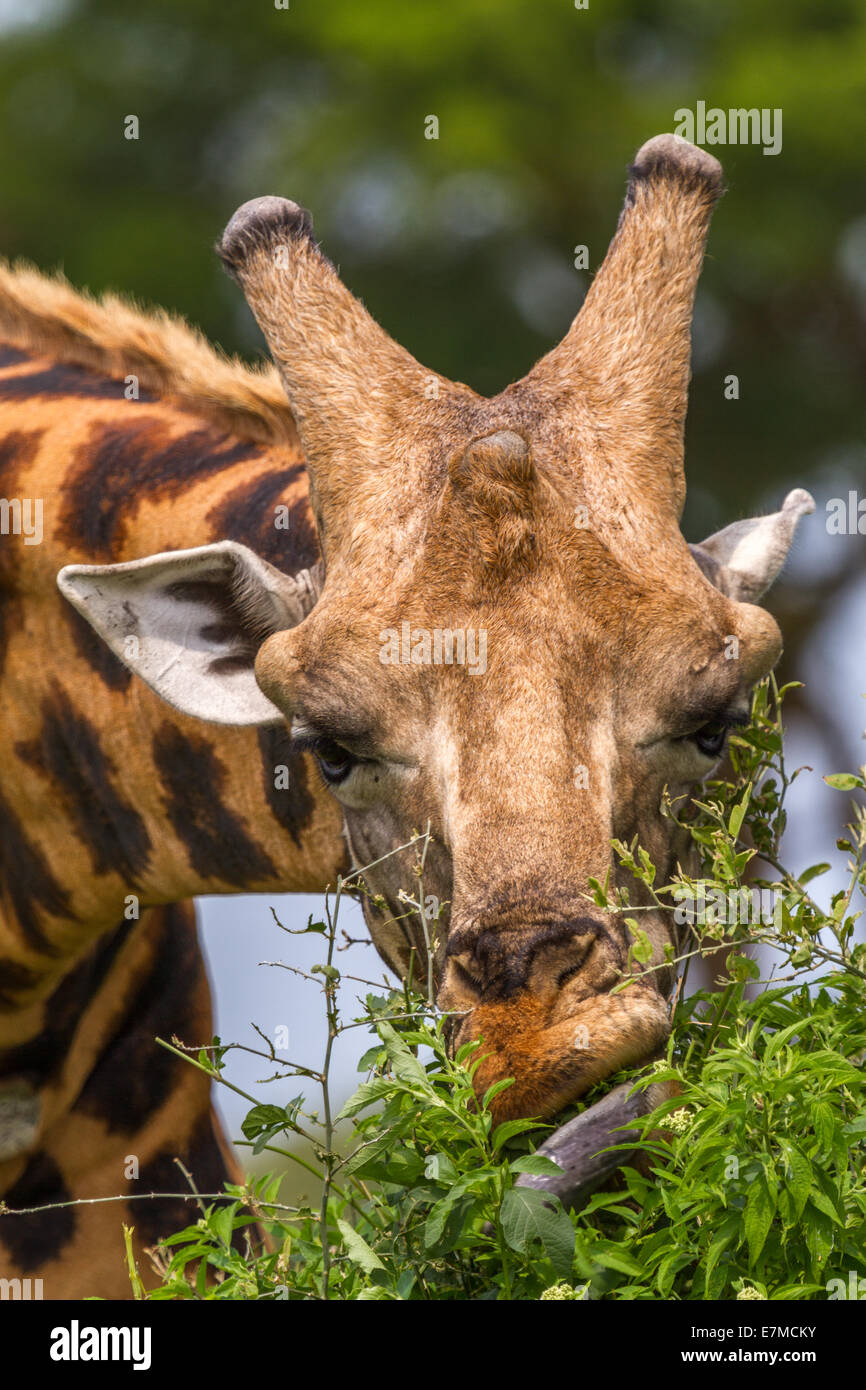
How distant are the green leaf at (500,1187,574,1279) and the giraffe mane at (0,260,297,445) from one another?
10.9 feet

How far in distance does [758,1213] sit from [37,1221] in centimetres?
388

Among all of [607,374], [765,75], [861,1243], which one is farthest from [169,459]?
[765,75]

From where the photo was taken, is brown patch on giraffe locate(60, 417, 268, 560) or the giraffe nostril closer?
the giraffe nostril

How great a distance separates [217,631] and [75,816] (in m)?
1.24

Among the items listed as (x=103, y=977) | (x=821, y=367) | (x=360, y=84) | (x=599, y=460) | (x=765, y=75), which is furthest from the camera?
(x=821, y=367)

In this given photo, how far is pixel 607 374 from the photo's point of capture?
4879 millimetres

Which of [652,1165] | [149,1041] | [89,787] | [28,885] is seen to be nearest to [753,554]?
[652,1165]

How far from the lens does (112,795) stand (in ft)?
19.7

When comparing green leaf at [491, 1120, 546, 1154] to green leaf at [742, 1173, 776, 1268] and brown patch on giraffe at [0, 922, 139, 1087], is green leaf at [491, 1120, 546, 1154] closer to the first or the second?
green leaf at [742, 1173, 776, 1268]

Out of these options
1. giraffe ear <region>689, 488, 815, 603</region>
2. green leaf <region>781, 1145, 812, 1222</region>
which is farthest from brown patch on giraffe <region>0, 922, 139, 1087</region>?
green leaf <region>781, 1145, 812, 1222</region>

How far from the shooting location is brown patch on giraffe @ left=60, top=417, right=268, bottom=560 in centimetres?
599

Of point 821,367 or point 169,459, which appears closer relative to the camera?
point 169,459

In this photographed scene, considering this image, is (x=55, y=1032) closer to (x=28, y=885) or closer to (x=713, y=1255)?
(x=28, y=885)

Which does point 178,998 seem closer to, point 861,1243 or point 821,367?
point 861,1243
